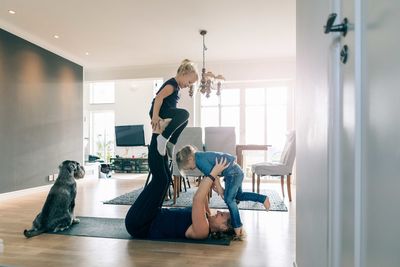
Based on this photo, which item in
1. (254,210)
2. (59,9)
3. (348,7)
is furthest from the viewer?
(59,9)

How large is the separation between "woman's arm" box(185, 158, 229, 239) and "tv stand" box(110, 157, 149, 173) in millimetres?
6908

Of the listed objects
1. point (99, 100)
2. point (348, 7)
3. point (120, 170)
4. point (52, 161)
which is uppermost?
point (99, 100)

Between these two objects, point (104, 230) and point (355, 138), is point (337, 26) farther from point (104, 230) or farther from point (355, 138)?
point (104, 230)

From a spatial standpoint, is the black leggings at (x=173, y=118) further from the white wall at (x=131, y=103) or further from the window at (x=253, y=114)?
the white wall at (x=131, y=103)

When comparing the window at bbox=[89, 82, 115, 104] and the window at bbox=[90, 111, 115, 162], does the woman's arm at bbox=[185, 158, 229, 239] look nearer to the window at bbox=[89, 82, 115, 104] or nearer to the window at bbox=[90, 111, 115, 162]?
the window at bbox=[90, 111, 115, 162]

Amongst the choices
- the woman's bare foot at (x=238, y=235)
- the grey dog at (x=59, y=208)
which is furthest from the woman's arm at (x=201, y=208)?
the grey dog at (x=59, y=208)

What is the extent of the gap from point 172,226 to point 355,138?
1970mm

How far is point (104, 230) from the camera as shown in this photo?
2705 millimetres

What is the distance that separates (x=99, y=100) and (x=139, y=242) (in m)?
8.82

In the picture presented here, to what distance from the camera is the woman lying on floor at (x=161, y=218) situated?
2385mm

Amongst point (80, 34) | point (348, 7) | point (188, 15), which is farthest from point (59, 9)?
point (348, 7)

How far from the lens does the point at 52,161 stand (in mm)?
5488

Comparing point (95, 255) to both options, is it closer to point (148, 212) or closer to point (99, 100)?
point (148, 212)

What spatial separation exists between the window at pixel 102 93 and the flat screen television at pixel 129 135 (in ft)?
5.10
